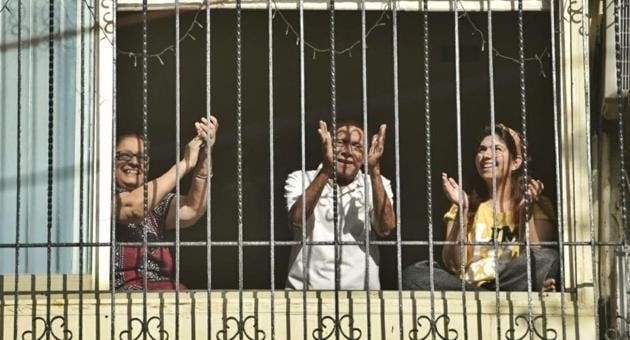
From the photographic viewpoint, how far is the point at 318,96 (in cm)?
772

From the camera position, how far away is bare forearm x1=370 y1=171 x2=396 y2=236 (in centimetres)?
749

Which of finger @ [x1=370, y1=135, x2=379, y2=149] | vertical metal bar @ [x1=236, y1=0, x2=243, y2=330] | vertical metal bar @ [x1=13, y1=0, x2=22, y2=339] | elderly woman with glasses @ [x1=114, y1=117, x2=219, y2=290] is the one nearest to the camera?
vertical metal bar @ [x1=236, y1=0, x2=243, y2=330]

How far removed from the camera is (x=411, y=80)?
7723mm

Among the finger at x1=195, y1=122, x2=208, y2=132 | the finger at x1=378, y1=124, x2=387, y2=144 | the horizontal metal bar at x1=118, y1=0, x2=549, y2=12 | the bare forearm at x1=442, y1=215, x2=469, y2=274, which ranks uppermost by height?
the horizontal metal bar at x1=118, y1=0, x2=549, y2=12

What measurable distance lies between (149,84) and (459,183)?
5.73 ft

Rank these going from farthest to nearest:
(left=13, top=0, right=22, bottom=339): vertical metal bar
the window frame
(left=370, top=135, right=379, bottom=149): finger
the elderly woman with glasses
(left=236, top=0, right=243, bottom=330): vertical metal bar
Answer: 1. (left=370, top=135, right=379, bottom=149): finger
2. the elderly woman with glasses
3. the window frame
4. (left=13, top=0, right=22, bottom=339): vertical metal bar
5. (left=236, top=0, right=243, bottom=330): vertical metal bar

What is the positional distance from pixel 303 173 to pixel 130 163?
0.96 metres

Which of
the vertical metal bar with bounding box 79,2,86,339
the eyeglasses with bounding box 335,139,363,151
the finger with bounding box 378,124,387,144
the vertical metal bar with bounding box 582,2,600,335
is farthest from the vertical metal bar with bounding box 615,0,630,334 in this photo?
the vertical metal bar with bounding box 79,2,86,339

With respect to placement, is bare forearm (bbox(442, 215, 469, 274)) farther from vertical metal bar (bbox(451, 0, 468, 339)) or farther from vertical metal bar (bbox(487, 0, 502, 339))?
vertical metal bar (bbox(487, 0, 502, 339))

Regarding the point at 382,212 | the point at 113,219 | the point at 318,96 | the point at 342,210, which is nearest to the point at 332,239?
the point at 342,210

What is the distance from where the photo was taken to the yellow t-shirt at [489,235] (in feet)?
24.4

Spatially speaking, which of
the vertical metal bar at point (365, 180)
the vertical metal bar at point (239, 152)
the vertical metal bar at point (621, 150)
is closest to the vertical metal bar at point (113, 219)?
the vertical metal bar at point (239, 152)

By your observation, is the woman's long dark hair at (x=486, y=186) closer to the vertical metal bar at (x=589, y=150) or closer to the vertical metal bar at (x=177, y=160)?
the vertical metal bar at (x=589, y=150)

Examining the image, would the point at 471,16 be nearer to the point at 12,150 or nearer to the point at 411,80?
the point at 411,80
